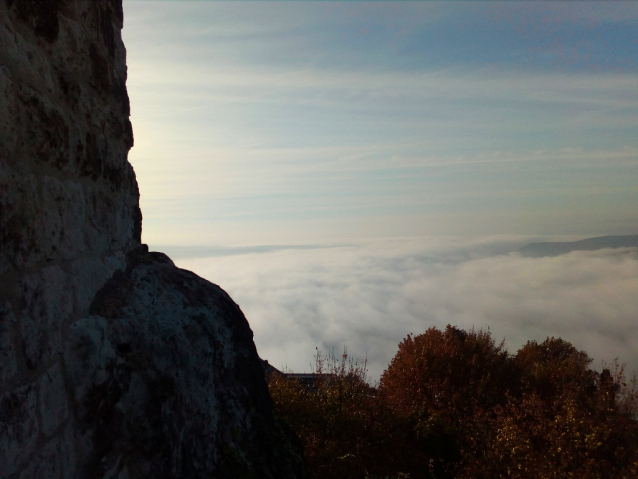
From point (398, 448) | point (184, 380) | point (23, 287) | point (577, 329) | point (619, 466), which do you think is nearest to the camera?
Result: point (23, 287)

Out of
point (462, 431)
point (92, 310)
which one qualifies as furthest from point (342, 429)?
point (92, 310)

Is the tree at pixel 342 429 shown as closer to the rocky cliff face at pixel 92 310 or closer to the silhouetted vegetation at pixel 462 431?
the silhouetted vegetation at pixel 462 431

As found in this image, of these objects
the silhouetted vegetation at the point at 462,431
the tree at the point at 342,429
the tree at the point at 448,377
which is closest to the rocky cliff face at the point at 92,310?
the tree at the point at 342,429

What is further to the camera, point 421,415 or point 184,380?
point 421,415

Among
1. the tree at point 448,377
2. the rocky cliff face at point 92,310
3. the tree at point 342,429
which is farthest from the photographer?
the tree at point 448,377

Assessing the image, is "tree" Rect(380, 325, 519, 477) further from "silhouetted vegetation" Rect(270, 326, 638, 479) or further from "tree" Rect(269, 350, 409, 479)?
"tree" Rect(269, 350, 409, 479)

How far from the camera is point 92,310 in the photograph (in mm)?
2576

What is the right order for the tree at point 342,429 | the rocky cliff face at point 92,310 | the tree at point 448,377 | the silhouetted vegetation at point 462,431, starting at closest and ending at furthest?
the rocky cliff face at point 92,310, the silhouetted vegetation at point 462,431, the tree at point 342,429, the tree at point 448,377

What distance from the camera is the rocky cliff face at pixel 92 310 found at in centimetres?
199

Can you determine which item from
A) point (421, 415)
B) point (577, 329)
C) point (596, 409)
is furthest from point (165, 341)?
point (577, 329)

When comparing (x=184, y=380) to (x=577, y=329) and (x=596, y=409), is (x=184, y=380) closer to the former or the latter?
(x=596, y=409)

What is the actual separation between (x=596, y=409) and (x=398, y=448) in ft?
12.8

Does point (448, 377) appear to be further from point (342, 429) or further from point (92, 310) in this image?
point (92, 310)

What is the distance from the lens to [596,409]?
990 centimetres
